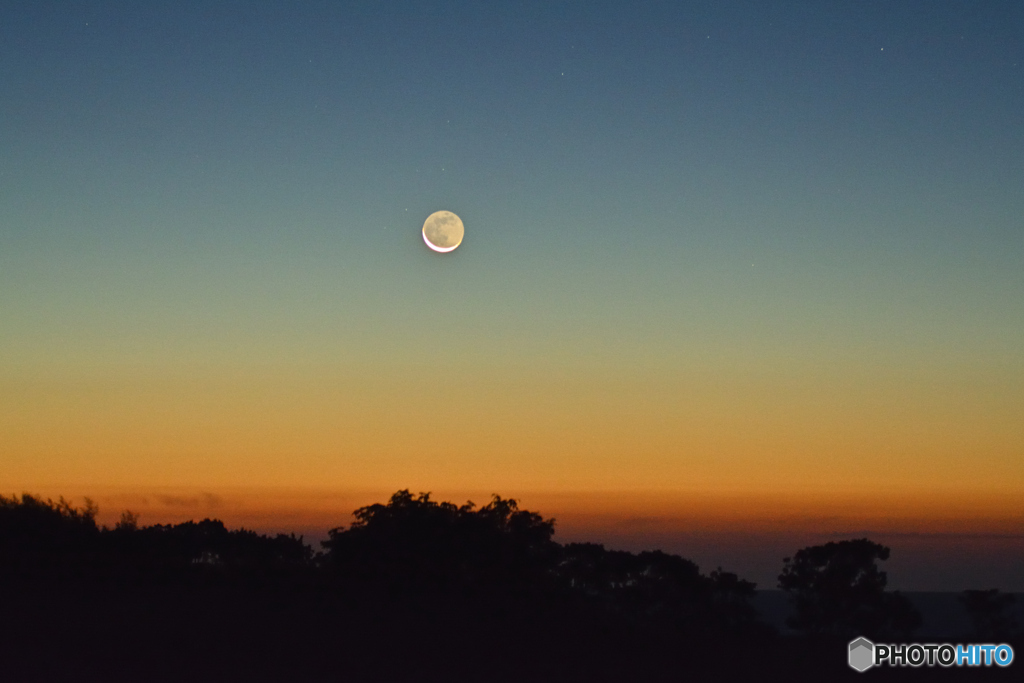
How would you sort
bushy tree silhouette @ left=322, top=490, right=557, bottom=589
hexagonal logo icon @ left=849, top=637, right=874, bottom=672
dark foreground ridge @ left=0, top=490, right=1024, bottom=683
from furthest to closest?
bushy tree silhouette @ left=322, top=490, right=557, bottom=589
hexagonal logo icon @ left=849, top=637, right=874, bottom=672
dark foreground ridge @ left=0, top=490, right=1024, bottom=683

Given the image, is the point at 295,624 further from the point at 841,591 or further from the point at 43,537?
the point at 841,591

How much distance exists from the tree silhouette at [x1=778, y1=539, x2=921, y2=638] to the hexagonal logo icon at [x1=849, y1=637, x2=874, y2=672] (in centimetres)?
2486

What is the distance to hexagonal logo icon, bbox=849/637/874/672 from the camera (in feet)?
79.3

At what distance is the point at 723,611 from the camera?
48.5 meters

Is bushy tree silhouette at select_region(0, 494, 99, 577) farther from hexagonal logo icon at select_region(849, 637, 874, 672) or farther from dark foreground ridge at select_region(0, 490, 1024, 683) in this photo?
hexagonal logo icon at select_region(849, 637, 874, 672)

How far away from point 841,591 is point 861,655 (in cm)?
2722

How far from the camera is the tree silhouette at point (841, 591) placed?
48.9m

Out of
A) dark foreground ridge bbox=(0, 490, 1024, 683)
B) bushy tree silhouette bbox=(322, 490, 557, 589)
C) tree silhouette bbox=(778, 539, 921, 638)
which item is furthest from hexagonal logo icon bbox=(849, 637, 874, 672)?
tree silhouette bbox=(778, 539, 921, 638)

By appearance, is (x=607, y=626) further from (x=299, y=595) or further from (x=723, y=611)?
(x=723, y=611)

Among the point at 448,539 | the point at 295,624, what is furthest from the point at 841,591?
the point at 295,624

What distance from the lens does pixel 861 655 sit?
24.5 metres

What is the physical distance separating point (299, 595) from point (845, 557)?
32528 mm

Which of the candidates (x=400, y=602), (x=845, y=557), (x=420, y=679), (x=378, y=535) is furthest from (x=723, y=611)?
(x=420, y=679)

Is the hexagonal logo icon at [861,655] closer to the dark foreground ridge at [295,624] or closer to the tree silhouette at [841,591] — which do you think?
the dark foreground ridge at [295,624]
